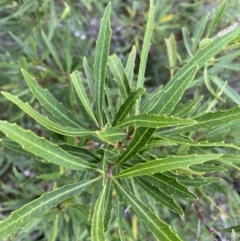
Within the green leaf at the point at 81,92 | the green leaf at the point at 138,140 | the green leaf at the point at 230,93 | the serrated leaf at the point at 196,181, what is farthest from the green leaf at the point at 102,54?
the green leaf at the point at 230,93

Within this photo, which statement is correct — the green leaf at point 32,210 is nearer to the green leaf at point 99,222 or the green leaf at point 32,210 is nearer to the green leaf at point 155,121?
the green leaf at point 99,222

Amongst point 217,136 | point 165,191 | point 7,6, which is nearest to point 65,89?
point 7,6

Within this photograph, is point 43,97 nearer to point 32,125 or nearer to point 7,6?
point 7,6

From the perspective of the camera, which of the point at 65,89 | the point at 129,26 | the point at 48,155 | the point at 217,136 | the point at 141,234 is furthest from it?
the point at 129,26

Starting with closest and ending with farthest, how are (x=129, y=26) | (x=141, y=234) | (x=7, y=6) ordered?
(x=7, y=6) < (x=141, y=234) < (x=129, y=26)

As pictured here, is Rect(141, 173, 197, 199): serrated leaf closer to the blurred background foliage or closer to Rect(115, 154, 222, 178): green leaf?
Rect(115, 154, 222, 178): green leaf

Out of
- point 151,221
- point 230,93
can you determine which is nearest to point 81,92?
point 151,221

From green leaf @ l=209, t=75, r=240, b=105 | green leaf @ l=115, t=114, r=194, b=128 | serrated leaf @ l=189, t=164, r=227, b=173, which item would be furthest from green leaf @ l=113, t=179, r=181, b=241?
green leaf @ l=209, t=75, r=240, b=105

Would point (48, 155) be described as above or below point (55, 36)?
below
